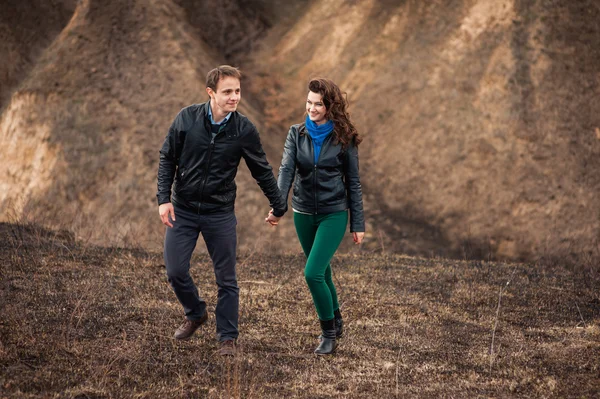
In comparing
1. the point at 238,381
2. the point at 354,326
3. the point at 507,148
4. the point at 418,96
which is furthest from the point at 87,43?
the point at 238,381

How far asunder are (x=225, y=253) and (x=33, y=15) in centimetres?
1656

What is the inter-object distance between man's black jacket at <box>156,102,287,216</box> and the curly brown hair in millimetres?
645

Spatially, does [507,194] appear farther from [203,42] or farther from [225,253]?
[225,253]

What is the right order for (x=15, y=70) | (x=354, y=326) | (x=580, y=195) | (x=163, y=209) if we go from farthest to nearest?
(x=15, y=70) → (x=580, y=195) → (x=354, y=326) → (x=163, y=209)

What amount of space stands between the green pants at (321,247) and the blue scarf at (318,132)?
518mm

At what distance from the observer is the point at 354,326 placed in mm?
6773

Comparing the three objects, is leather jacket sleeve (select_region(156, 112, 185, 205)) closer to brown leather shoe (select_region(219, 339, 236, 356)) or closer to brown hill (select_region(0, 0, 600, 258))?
brown leather shoe (select_region(219, 339, 236, 356))

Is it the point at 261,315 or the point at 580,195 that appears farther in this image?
the point at 580,195

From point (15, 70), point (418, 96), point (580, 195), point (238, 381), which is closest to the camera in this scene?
point (238, 381)

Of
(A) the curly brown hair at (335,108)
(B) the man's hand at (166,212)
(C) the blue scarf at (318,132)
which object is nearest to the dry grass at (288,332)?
(B) the man's hand at (166,212)

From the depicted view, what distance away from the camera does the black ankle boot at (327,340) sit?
5738mm

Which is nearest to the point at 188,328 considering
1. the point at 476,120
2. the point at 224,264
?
the point at 224,264

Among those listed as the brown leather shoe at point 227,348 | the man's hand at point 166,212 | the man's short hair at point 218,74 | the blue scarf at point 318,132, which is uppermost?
the man's short hair at point 218,74

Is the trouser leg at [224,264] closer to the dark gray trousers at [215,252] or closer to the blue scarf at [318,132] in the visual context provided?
the dark gray trousers at [215,252]
